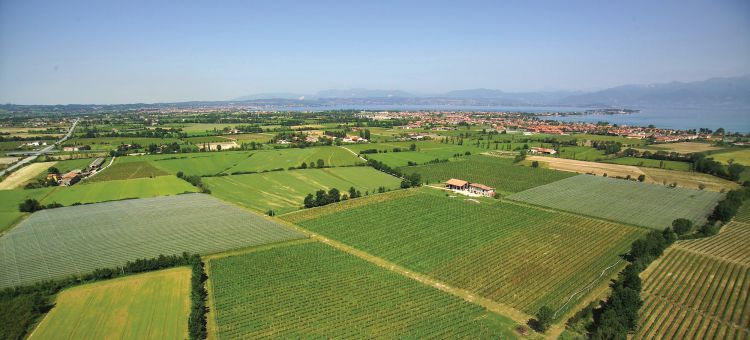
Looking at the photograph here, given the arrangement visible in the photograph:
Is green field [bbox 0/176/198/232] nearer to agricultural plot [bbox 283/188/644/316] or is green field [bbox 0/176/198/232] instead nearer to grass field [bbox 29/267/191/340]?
agricultural plot [bbox 283/188/644/316]

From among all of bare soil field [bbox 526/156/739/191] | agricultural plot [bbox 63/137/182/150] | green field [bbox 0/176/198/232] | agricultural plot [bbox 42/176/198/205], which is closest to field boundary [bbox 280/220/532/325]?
agricultural plot [bbox 42/176/198/205]

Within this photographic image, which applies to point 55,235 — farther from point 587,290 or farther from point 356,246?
point 587,290

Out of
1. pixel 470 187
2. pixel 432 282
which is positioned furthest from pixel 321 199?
pixel 432 282

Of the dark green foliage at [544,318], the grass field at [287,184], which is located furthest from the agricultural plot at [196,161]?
the dark green foliage at [544,318]

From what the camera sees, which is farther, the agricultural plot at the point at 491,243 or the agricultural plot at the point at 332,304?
the agricultural plot at the point at 491,243

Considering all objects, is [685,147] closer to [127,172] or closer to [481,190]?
[481,190]

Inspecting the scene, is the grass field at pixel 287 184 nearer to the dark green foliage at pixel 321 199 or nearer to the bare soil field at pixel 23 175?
the dark green foliage at pixel 321 199

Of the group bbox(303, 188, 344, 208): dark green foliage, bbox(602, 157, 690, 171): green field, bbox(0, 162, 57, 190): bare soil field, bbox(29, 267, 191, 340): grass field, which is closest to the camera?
bbox(29, 267, 191, 340): grass field
